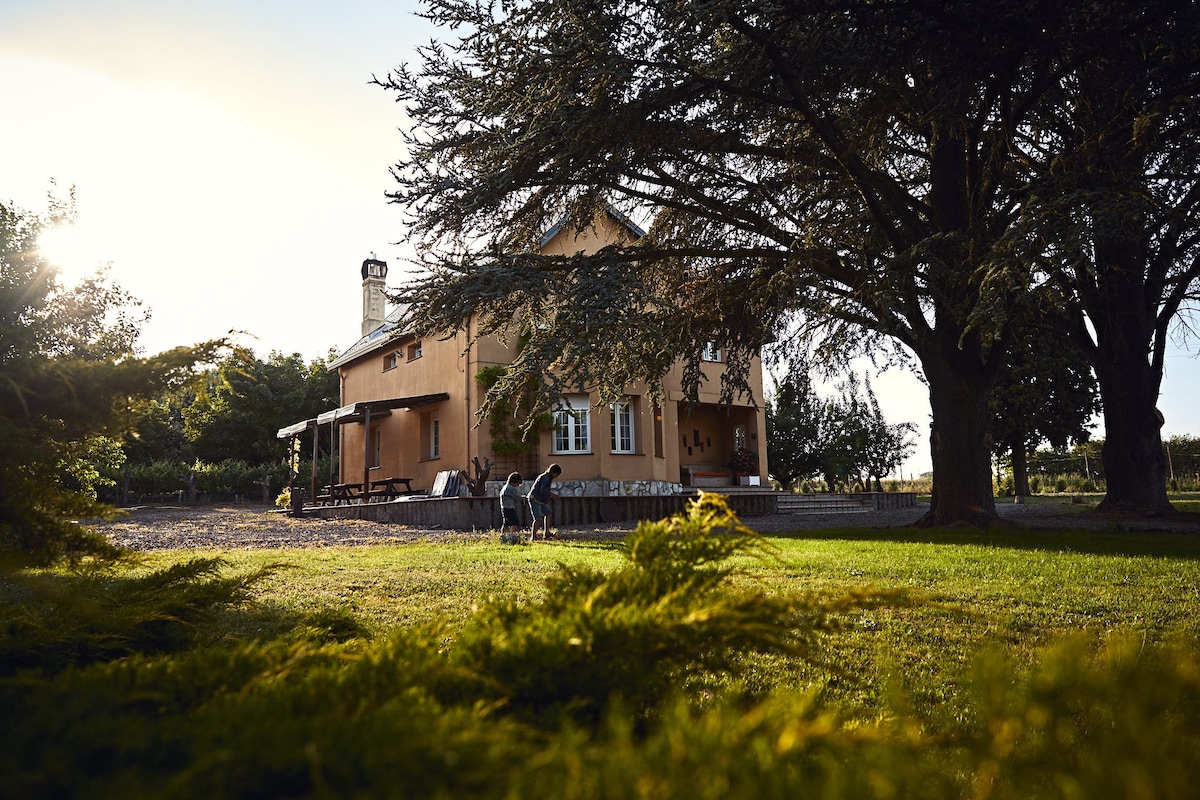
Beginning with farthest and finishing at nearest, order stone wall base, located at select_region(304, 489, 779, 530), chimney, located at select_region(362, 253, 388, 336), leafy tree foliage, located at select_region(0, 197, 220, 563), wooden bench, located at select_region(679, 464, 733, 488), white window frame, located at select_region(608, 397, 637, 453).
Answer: chimney, located at select_region(362, 253, 388, 336), wooden bench, located at select_region(679, 464, 733, 488), white window frame, located at select_region(608, 397, 637, 453), stone wall base, located at select_region(304, 489, 779, 530), leafy tree foliage, located at select_region(0, 197, 220, 563)

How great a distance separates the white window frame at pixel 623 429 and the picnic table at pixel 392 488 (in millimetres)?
6678

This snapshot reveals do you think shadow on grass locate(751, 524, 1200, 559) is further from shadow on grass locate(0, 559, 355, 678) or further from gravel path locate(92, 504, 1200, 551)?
shadow on grass locate(0, 559, 355, 678)

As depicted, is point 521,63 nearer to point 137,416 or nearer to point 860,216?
point 860,216

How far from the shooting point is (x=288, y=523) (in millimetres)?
19859

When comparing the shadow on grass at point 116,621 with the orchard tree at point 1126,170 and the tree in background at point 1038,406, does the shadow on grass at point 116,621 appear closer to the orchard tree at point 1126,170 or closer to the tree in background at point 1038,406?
the orchard tree at point 1126,170

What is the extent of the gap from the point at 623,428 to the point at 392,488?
7.61 meters

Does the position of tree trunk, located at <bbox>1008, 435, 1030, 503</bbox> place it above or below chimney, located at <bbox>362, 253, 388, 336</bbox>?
below

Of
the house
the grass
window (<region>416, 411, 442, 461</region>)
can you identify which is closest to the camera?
the grass

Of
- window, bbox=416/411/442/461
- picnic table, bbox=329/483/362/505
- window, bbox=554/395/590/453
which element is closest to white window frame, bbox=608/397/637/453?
window, bbox=554/395/590/453

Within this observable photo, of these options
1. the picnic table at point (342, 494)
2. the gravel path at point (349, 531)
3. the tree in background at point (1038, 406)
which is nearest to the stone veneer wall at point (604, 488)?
the gravel path at point (349, 531)

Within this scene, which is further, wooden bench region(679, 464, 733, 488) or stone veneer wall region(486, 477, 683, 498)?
wooden bench region(679, 464, 733, 488)

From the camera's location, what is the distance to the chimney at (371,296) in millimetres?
32562

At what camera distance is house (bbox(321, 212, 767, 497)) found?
2256cm

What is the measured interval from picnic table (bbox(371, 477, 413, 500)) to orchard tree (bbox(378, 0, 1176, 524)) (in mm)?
12208
